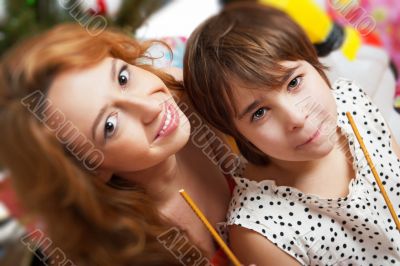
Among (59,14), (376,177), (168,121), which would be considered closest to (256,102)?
(168,121)

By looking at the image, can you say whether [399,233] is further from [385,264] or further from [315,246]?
[315,246]

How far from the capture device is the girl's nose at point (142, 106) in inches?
34.1

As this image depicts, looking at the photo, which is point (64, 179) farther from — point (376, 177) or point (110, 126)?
point (376, 177)

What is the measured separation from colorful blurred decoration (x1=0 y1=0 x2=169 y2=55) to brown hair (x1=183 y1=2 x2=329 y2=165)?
0.80 ft

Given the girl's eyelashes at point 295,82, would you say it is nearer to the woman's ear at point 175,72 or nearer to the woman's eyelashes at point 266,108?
the woman's eyelashes at point 266,108

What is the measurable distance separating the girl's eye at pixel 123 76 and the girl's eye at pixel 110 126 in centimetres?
7

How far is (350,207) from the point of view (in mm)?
992

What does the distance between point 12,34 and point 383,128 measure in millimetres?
772

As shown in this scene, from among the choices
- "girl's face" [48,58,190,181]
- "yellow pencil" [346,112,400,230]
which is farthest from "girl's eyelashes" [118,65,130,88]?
"yellow pencil" [346,112,400,230]

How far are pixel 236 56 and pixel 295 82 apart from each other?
0.12 m

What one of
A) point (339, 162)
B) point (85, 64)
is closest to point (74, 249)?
point (85, 64)

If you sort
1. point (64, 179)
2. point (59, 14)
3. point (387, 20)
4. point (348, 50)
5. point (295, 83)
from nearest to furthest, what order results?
point (64, 179), point (295, 83), point (59, 14), point (348, 50), point (387, 20)

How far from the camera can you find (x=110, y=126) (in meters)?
0.85

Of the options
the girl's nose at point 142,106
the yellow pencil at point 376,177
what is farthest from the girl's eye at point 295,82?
the girl's nose at point 142,106
